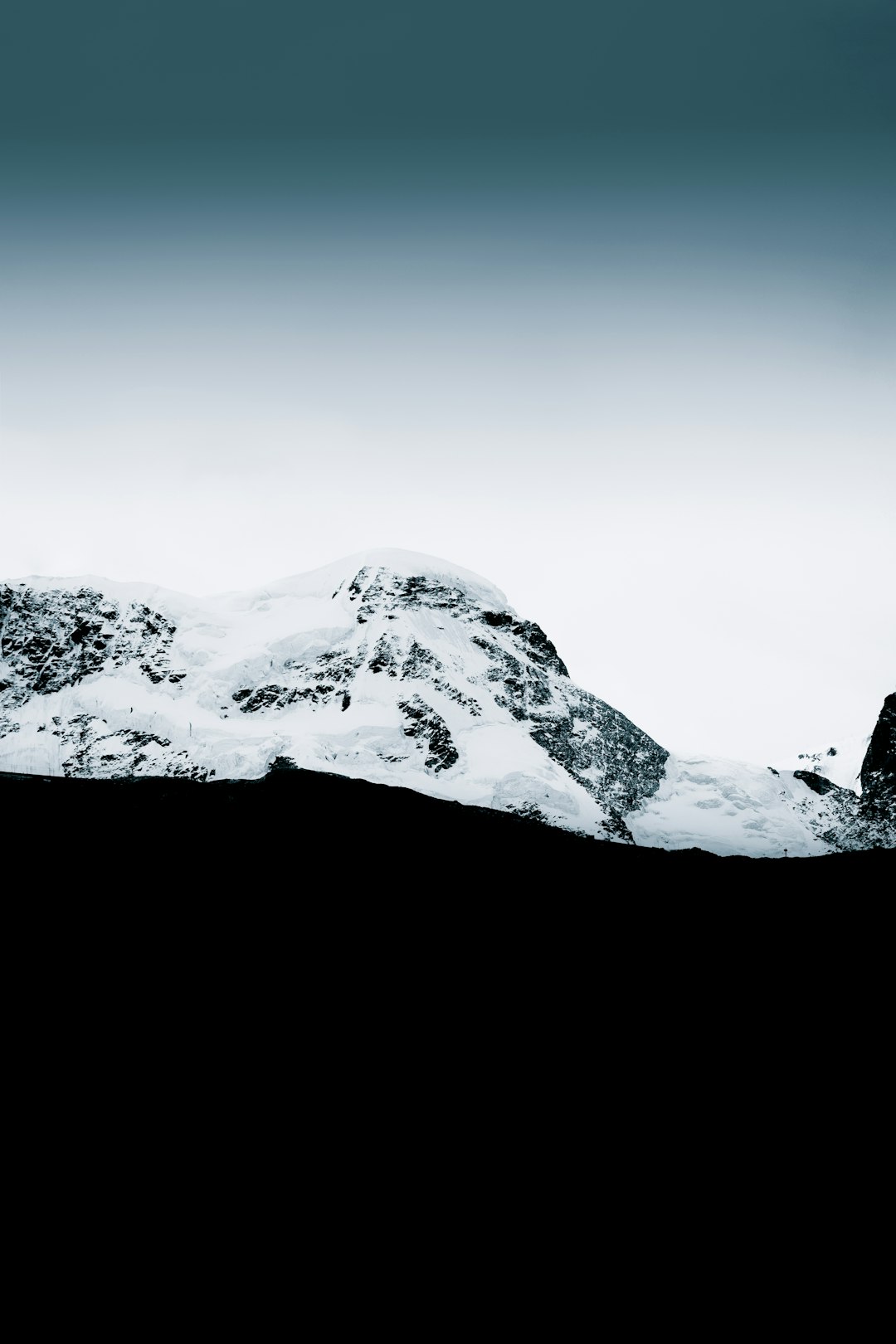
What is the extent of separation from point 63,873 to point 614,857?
74.8 ft

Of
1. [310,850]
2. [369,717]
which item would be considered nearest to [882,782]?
[369,717]

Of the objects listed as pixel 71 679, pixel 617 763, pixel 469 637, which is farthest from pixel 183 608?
pixel 617 763

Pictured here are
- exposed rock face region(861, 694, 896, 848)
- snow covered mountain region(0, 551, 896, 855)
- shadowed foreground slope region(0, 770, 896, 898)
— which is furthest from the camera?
exposed rock face region(861, 694, 896, 848)

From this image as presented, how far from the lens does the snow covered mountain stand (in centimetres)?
14638

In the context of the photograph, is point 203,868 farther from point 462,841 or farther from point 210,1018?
point 462,841

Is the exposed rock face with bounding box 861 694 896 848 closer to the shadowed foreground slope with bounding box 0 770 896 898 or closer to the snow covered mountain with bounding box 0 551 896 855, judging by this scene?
the snow covered mountain with bounding box 0 551 896 855

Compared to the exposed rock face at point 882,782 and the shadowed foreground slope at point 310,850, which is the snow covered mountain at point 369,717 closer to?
the exposed rock face at point 882,782

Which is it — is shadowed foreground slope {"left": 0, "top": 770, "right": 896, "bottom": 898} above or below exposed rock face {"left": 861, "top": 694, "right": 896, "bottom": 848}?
below

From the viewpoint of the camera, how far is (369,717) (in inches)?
6373

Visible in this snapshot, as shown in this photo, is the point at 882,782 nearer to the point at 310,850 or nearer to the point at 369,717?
the point at 369,717

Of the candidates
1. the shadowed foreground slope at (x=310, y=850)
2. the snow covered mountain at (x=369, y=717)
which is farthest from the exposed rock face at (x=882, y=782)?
the shadowed foreground slope at (x=310, y=850)

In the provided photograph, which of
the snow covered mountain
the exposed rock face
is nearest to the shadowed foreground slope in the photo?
the snow covered mountain

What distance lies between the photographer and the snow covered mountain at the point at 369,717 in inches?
5763

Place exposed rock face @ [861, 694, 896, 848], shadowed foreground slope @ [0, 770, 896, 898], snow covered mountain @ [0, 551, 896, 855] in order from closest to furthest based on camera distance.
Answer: shadowed foreground slope @ [0, 770, 896, 898] → snow covered mountain @ [0, 551, 896, 855] → exposed rock face @ [861, 694, 896, 848]
